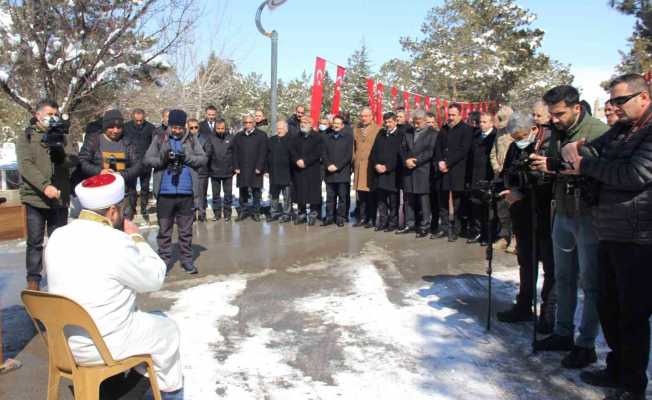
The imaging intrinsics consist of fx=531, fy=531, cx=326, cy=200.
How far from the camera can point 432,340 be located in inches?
182

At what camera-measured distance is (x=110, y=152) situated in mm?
6719

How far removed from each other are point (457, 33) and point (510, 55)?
151 inches

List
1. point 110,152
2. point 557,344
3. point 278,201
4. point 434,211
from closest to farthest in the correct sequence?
1. point 557,344
2. point 110,152
3. point 434,211
4. point 278,201

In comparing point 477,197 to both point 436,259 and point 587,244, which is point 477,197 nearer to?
point 587,244

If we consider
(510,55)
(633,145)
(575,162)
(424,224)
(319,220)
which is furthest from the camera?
(510,55)

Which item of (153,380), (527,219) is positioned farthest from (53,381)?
(527,219)

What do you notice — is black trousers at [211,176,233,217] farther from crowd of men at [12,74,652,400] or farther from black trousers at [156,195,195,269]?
black trousers at [156,195,195,269]

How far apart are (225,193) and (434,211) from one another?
4178 mm

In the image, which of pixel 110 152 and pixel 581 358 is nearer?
pixel 581 358

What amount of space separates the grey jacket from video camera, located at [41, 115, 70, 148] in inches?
45.9

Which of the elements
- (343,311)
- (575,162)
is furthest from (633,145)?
(343,311)

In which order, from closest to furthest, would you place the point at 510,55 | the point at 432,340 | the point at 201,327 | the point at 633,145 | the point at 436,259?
the point at 633,145
the point at 432,340
the point at 201,327
the point at 436,259
the point at 510,55

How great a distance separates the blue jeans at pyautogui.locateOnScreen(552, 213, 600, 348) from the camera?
392cm

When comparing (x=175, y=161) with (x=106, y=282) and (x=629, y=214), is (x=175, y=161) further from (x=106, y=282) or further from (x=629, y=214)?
(x=629, y=214)
